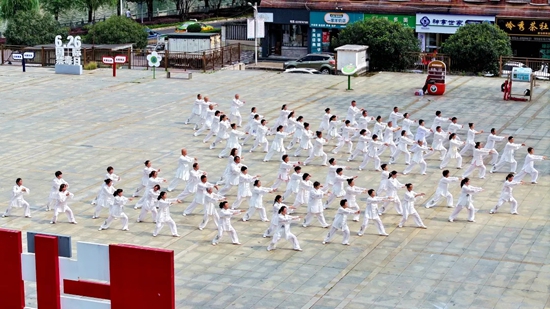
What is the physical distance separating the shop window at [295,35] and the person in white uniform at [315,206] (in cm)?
3448

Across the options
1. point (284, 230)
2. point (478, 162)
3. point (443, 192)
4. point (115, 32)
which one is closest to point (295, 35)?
point (115, 32)

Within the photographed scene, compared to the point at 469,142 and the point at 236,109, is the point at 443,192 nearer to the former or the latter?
the point at 469,142

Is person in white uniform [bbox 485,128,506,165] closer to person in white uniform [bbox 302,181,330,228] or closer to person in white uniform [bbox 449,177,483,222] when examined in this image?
person in white uniform [bbox 449,177,483,222]

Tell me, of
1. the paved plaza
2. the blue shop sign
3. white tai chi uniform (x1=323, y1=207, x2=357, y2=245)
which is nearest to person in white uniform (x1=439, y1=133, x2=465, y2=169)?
the paved plaza

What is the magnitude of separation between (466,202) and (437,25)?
3095 cm

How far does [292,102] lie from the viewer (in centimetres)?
3659

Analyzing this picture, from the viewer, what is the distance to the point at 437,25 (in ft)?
172

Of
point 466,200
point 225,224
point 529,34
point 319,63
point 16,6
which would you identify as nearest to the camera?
point 225,224

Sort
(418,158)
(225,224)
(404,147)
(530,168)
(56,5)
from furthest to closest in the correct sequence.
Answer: (56,5)
(404,147)
(418,158)
(530,168)
(225,224)

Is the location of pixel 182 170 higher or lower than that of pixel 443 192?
higher

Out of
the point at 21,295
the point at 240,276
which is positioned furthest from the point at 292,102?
the point at 21,295

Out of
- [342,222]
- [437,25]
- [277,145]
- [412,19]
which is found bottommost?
[342,222]

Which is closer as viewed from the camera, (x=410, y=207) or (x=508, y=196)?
(x=410, y=207)

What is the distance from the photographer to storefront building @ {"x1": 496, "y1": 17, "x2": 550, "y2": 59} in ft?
165
